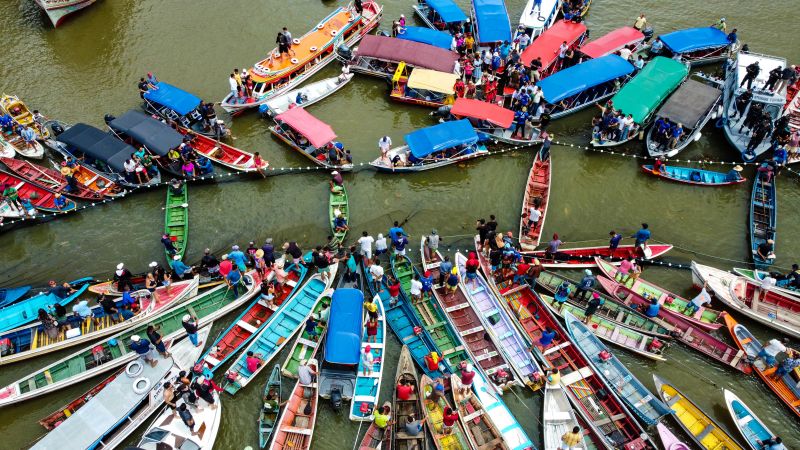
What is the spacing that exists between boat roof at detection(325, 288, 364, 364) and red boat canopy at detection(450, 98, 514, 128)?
1433cm

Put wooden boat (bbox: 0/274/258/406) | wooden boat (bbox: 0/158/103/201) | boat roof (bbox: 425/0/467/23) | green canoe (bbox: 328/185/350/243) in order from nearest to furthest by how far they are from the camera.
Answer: wooden boat (bbox: 0/274/258/406)
green canoe (bbox: 328/185/350/243)
wooden boat (bbox: 0/158/103/201)
boat roof (bbox: 425/0/467/23)

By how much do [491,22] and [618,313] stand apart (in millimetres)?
22964

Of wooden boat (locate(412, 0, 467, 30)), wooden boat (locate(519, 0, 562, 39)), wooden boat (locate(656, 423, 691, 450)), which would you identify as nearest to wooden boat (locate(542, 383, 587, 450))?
wooden boat (locate(656, 423, 691, 450))

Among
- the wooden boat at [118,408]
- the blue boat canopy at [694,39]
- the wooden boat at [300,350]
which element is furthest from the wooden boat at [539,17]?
the wooden boat at [118,408]

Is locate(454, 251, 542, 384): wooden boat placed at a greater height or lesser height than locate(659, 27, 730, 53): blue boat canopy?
lesser

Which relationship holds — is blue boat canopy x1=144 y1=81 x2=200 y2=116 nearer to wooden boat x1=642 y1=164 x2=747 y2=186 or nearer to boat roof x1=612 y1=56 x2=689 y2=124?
boat roof x1=612 y1=56 x2=689 y2=124

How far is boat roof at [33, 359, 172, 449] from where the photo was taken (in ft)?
71.8

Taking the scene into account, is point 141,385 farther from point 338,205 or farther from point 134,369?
point 338,205

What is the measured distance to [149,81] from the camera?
3631 cm

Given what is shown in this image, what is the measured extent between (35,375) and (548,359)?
22.9 m

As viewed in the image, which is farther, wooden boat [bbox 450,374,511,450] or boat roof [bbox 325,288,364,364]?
boat roof [bbox 325,288,364,364]

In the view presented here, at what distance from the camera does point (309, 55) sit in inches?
1506

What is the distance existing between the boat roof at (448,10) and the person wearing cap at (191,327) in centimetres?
2764

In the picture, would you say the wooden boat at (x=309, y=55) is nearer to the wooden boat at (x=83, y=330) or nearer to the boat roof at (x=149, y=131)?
the boat roof at (x=149, y=131)
